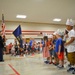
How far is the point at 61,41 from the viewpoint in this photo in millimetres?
5164

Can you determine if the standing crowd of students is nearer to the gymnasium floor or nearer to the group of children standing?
the group of children standing

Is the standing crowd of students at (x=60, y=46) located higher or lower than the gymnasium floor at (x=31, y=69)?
higher

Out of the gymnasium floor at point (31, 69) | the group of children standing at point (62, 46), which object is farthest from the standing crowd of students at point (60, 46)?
the gymnasium floor at point (31, 69)

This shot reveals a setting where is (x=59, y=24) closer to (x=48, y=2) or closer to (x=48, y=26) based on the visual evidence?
(x=48, y=26)

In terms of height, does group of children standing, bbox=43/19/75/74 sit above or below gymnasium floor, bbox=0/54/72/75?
above

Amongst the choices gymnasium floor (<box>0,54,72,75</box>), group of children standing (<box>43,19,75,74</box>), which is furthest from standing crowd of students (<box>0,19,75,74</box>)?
gymnasium floor (<box>0,54,72,75</box>)

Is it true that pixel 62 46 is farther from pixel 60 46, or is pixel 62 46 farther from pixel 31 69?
pixel 31 69

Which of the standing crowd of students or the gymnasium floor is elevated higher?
the standing crowd of students

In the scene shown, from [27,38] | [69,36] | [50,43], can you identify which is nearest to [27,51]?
[27,38]

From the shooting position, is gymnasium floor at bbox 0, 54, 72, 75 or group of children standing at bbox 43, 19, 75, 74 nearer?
group of children standing at bbox 43, 19, 75, 74

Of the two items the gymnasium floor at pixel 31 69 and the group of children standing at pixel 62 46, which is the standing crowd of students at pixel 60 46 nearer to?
the group of children standing at pixel 62 46

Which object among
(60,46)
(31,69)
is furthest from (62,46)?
(31,69)

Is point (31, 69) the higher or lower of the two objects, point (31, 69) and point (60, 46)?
the lower

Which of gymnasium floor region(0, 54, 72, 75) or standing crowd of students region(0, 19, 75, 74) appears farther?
gymnasium floor region(0, 54, 72, 75)
